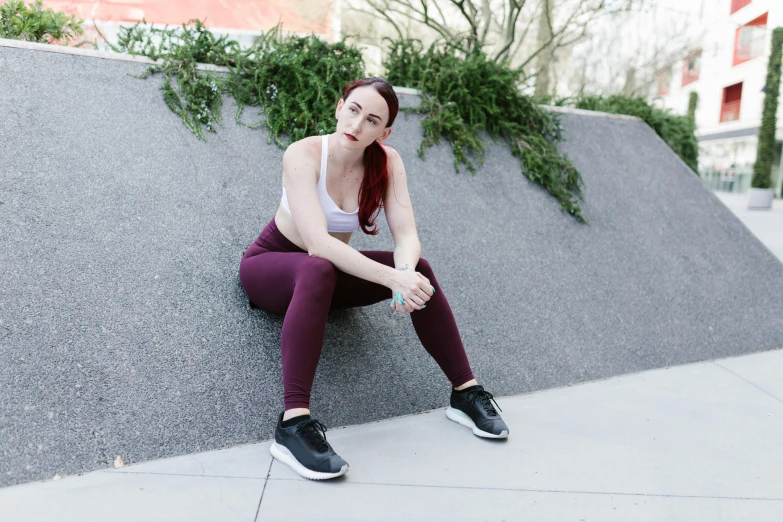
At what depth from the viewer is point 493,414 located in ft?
7.87

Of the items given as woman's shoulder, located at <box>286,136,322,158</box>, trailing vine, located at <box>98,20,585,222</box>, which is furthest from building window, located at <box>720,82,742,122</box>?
woman's shoulder, located at <box>286,136,322,158</box>

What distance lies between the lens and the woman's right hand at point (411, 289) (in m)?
2.19

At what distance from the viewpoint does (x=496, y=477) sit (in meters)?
2.06

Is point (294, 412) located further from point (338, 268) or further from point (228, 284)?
point (228, 284)

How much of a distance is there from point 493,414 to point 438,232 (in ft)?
4.40

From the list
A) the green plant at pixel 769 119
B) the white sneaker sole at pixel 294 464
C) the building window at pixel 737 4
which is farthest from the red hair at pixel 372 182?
the building window at pixel 737 4

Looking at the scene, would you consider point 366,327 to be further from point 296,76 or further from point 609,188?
point 609,188

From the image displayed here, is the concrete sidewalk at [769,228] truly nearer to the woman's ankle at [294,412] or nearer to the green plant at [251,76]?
the green plant at [251,76]

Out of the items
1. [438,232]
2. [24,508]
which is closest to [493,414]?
[438,232]

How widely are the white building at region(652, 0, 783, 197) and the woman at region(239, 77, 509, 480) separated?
20.4 m

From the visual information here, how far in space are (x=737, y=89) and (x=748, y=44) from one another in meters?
2.37

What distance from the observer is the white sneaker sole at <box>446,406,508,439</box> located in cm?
233

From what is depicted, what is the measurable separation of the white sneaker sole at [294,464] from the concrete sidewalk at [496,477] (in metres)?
0.02

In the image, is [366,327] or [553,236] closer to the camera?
[366,327]
